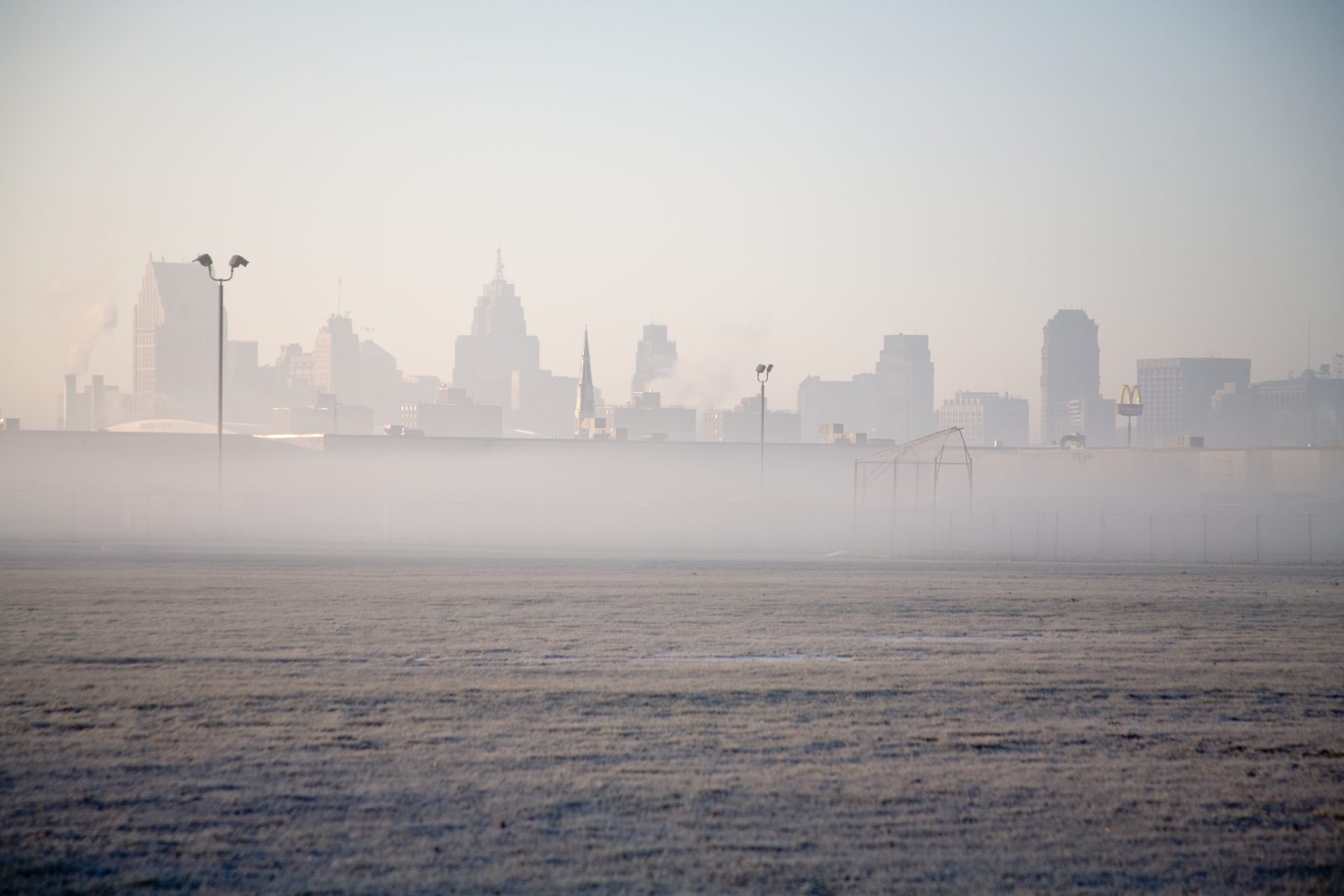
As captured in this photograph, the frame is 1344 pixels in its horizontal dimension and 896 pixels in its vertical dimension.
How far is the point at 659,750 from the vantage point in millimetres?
11094

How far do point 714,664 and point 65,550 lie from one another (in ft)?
99.1

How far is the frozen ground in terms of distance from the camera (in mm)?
8172

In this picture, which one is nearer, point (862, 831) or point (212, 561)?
point (862, 831)

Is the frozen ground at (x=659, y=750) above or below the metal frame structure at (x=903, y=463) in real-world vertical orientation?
below

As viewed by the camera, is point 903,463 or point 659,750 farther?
point 903,463

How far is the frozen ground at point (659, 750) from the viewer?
8.17 m

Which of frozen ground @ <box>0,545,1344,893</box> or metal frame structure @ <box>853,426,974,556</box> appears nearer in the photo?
frozen ground @ <box>0,545,1344,893</box>

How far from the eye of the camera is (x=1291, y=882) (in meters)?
8.00

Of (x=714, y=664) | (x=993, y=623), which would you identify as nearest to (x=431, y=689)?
(x=714, y=664)

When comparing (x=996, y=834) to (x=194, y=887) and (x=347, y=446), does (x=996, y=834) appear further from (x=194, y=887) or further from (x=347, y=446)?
(x=347, y=446)

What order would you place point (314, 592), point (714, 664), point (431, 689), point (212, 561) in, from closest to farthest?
point (431, 689)
point (714, 664)
point (314, 592)
point (212, 561)

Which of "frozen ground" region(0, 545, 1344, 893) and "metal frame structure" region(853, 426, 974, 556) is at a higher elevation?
"metal frame structure" region(853, 426, 974, 556)

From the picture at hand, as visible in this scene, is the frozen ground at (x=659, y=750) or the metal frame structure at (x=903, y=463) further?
the metal frame structure at (x=903, y=463)

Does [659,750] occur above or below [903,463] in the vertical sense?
below
